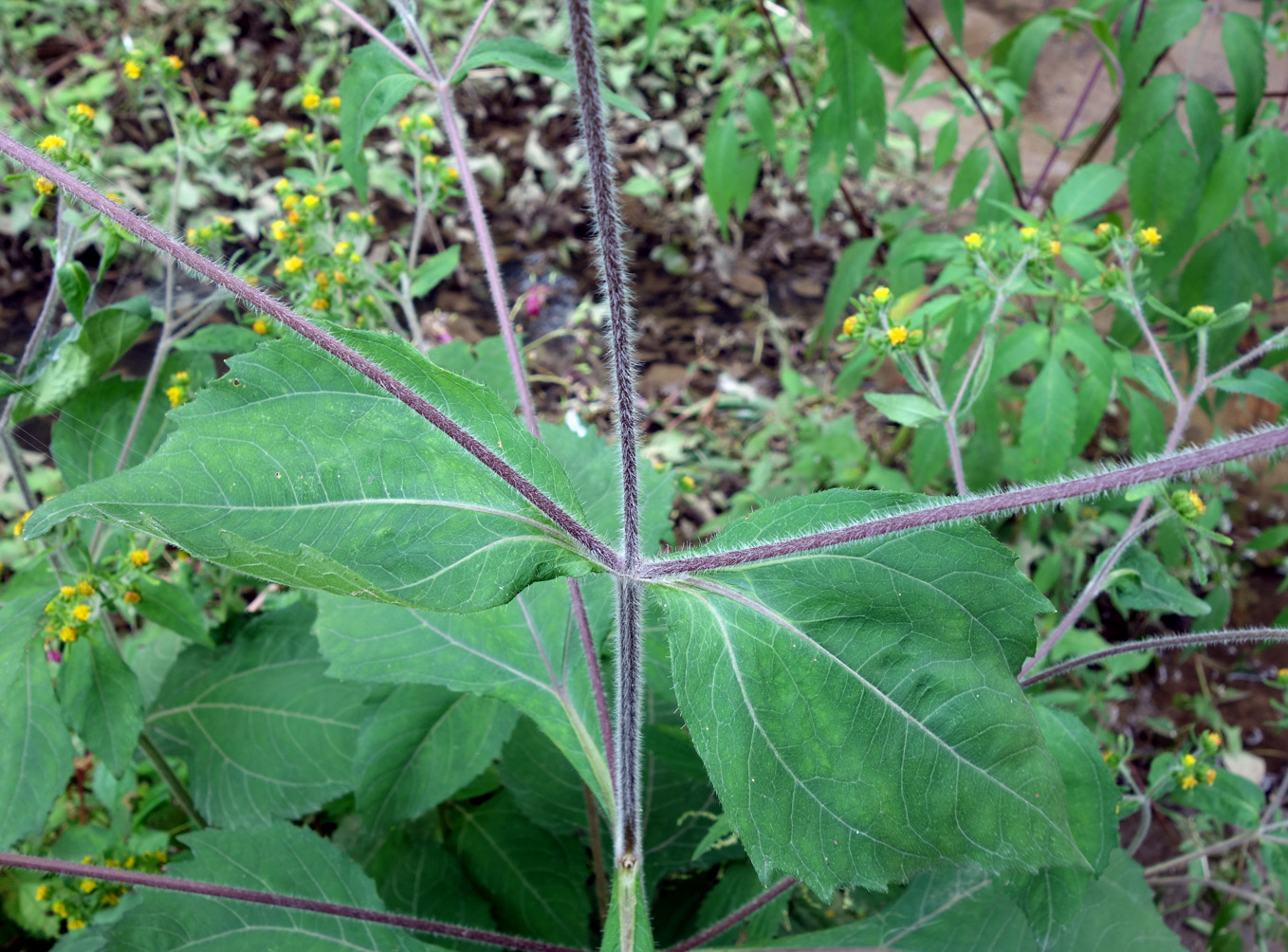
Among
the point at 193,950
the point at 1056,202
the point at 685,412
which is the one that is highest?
the point at 1056,202

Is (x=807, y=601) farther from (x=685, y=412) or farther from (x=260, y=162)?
(x=260, y=162)

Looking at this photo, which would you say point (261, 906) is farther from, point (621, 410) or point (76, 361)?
point (621, 410)

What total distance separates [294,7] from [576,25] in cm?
525

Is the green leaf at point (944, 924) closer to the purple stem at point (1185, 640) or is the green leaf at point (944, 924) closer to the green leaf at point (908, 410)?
the purple stem at point (1185, 640)

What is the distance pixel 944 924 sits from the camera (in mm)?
1378

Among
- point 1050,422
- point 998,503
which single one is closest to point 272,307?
point 998,503

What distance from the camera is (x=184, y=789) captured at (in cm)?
183

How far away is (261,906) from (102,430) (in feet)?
3.17

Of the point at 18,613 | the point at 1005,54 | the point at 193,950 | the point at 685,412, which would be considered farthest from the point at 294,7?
the point at 193,950

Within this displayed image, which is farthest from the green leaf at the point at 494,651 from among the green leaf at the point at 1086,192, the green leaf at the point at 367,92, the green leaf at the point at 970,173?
the green leaf at the point at 970,173

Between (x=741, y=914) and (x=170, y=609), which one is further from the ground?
(x=170, y=609)

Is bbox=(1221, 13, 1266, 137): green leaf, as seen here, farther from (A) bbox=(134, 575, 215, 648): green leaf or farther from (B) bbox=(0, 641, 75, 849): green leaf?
(B) bbox=(0, 641, 75, 849): green leaf

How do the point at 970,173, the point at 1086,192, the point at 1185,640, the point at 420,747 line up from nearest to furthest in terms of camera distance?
the point at 1185,640, the point at 420,747, the point at 1086,192, the point at 970,173

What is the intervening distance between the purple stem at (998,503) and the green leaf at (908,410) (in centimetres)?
43
